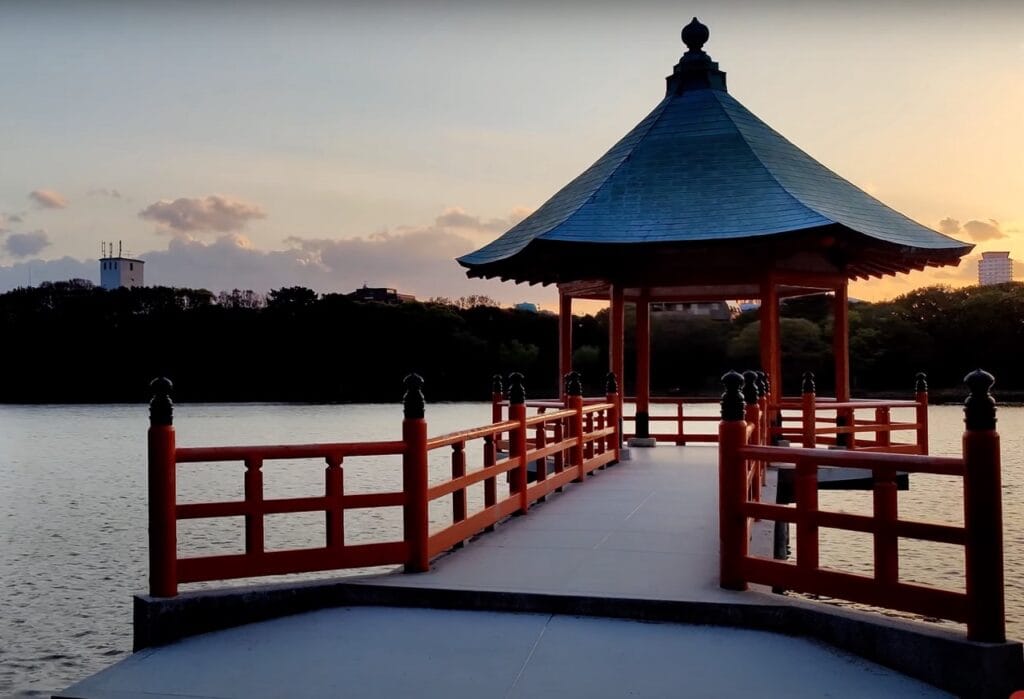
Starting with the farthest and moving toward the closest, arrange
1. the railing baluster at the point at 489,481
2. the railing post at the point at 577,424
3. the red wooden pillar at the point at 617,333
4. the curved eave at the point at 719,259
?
the red wooden pillar at the point at 617,333 < the curved eave at the point at 719,259 < the railing post at the point at 577,424 < the railing baluster at the point at 489,481

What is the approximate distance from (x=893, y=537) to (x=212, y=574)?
3.22 metres

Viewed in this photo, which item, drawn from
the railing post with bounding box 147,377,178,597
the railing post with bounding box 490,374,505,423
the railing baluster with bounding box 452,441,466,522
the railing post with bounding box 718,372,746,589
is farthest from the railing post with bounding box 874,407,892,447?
the railing post with bounding box 147,377,178,597

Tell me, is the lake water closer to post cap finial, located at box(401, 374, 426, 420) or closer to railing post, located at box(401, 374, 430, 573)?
railing post, located at box(401, 374, 430, 573)

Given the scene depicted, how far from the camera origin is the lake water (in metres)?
8.14

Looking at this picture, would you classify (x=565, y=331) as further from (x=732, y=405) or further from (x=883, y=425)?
(x=732, y=405)

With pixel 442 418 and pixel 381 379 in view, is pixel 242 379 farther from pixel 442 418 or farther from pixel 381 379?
pixel 442 418

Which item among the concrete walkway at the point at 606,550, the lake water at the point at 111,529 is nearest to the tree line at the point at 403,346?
the lake water at the point at 111,529

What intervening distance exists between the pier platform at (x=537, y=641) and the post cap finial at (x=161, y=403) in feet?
2.82

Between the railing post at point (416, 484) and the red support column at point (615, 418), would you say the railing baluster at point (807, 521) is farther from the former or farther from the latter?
the red support column at point (615, 418)

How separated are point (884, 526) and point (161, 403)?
3.41m

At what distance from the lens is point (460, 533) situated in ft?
18.9

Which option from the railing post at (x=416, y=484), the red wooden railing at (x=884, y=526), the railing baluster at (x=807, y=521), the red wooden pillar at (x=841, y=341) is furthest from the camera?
the red wooden pillar at (x=841, y=341)

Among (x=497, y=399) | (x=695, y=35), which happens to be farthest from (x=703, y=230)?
(x=695, y=35)

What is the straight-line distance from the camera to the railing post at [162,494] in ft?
14.6
